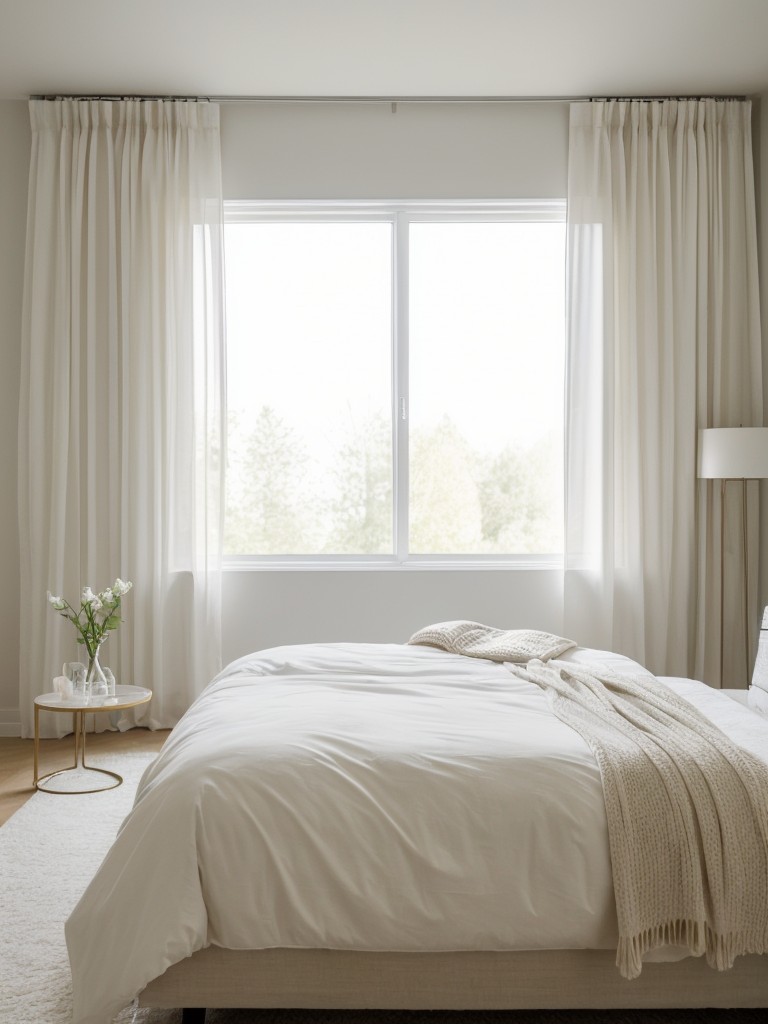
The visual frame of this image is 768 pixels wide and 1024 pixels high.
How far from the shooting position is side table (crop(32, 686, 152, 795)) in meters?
3.63

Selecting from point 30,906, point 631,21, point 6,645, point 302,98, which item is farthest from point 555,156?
point 30,906

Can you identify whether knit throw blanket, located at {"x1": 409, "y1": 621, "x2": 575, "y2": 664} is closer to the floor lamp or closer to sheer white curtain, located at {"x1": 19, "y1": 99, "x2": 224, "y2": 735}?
the floor lamp

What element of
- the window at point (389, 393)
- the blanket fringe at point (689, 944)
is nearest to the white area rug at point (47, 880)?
the blanket fringe at point (689, 944)

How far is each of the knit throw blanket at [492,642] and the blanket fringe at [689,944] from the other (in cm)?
124

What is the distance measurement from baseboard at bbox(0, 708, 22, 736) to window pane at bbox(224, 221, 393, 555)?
1.34m

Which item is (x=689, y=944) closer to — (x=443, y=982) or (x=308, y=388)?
(x=443, y=982)

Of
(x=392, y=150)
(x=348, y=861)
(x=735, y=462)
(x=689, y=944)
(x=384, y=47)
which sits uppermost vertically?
(x=384, y=47)

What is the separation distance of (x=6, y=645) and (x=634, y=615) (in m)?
3.11

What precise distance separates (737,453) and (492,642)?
5.53 ft

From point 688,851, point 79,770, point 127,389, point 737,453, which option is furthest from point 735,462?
point 79,770

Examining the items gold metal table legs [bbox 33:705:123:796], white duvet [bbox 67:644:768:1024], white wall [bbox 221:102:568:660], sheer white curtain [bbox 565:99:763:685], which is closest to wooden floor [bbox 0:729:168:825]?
gold metal table legs [bbox 33:705:123:796]

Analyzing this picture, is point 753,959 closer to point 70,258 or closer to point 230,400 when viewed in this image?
point 230,400

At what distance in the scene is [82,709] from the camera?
142 inches

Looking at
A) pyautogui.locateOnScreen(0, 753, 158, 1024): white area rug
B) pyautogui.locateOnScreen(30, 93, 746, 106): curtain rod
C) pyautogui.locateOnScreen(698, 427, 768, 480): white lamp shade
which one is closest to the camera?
pyautogui.locateOnScreen(0, 753, 158, 1024): white area rug
